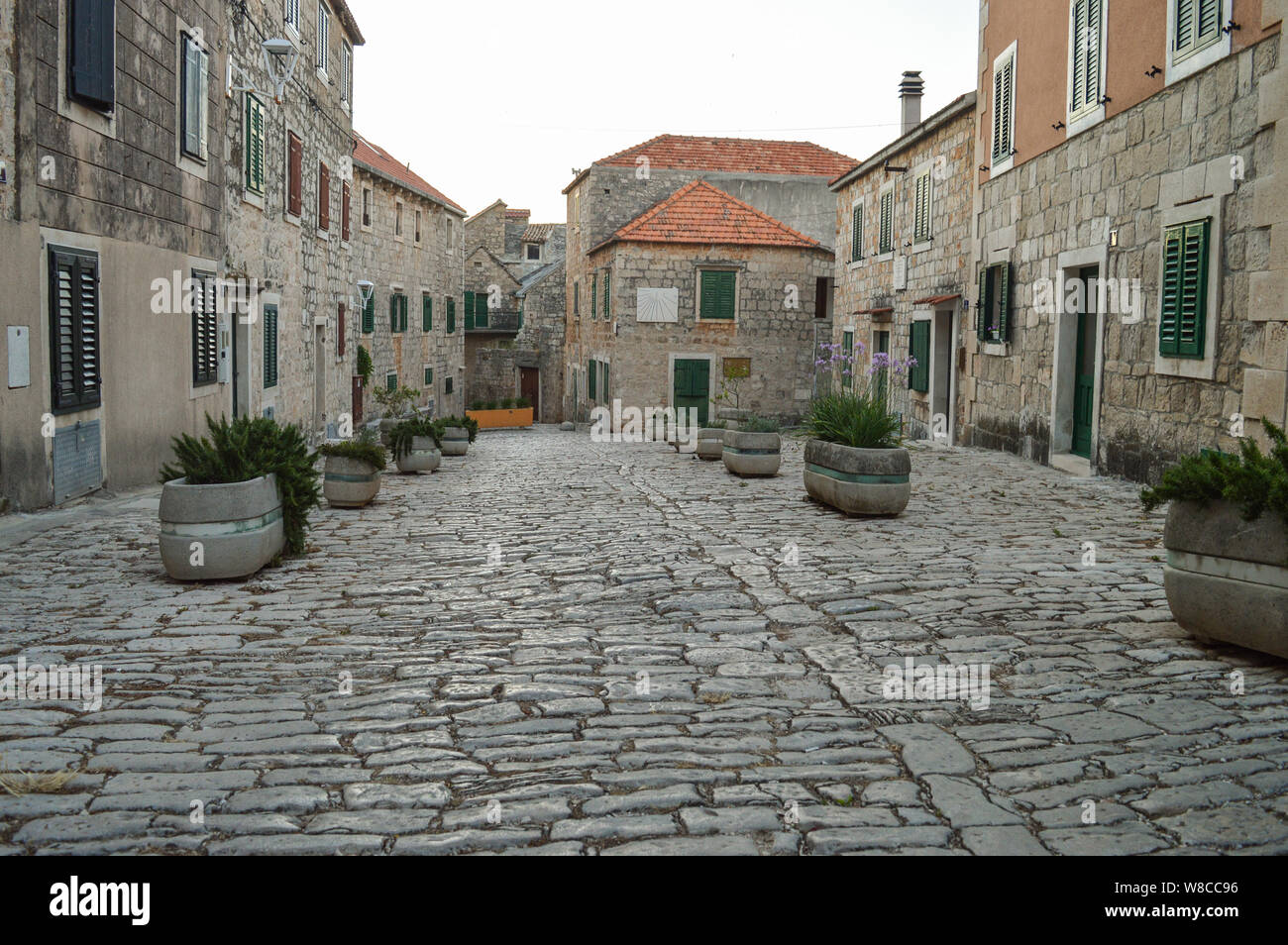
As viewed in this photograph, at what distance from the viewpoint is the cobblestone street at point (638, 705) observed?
3.43 metres

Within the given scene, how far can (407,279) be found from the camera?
31391 mm

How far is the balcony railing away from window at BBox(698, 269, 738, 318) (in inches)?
714

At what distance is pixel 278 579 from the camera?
719 centimetres

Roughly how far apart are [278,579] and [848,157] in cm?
3292

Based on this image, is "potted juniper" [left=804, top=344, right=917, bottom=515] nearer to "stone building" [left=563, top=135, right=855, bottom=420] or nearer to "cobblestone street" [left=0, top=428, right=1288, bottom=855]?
"cobblestone street" [left=0, top=428, right=1288, bottom=855]

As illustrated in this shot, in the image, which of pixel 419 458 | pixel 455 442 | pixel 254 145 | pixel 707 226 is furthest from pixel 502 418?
pixel 419 458

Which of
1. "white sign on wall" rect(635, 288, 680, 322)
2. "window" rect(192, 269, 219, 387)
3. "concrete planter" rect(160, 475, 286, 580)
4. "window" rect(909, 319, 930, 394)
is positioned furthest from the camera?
"white sign on wall" rect(635, 288, 680, 322)

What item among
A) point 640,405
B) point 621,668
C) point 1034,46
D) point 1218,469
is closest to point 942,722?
point 621,668

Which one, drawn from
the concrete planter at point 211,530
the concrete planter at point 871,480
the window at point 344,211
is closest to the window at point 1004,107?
the concrete planter at point 871,480

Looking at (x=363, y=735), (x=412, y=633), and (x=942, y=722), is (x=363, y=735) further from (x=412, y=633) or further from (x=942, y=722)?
(x=942, y=722)

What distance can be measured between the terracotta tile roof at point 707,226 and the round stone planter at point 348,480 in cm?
2086

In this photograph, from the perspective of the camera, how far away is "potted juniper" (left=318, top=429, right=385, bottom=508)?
11.0m

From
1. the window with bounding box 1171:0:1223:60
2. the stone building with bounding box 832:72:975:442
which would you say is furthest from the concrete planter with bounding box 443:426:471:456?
the window with bounding box 1171:0:1223:60

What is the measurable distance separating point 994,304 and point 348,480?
10.2m
